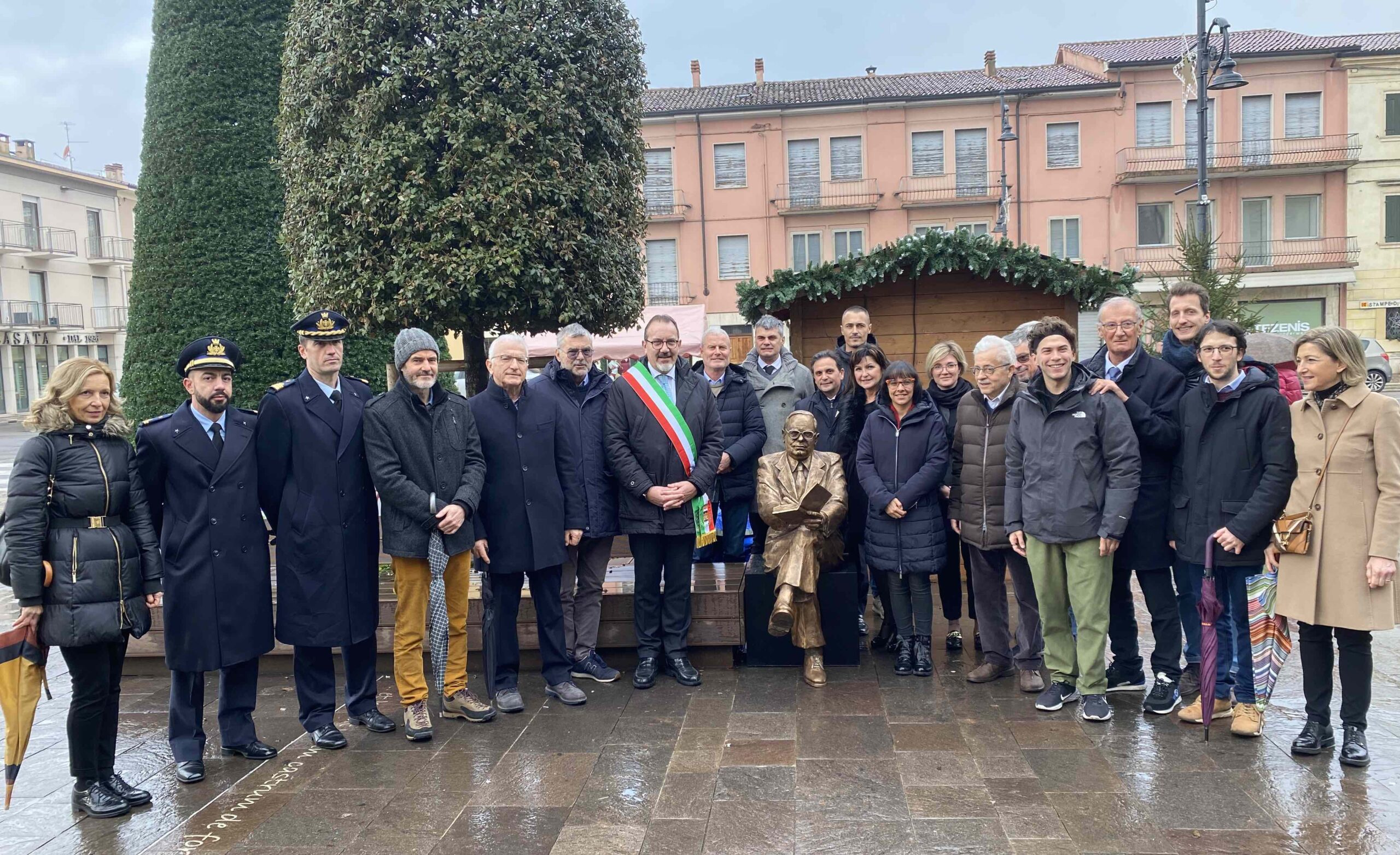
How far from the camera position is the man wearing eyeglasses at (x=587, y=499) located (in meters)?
6.24

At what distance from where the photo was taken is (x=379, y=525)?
5.53 m

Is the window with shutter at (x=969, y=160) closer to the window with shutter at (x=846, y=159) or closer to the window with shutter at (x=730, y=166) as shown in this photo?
the window with shutter at (x=846, y=159)

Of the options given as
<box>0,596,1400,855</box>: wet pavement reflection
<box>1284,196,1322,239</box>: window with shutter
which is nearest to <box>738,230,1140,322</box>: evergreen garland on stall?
<box>0,596,1400,855</box>: wet pavement reflection

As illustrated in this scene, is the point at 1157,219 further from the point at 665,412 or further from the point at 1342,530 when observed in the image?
the point at 1342,530

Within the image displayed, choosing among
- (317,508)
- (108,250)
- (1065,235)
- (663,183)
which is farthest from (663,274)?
(317,508)

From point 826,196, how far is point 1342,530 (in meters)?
32.8

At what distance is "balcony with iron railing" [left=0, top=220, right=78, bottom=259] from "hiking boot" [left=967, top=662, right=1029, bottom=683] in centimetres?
4642

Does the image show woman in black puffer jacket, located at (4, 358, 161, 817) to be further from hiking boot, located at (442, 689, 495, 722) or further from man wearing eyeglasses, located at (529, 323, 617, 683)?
man wearing eyeglasses, located at (529, 323, 617, 683)

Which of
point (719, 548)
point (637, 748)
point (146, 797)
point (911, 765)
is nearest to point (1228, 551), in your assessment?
point (911, 765)

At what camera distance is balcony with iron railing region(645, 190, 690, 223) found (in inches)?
1422

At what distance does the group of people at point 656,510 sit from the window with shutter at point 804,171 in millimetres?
30471

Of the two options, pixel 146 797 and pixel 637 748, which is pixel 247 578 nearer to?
pixel 146 797

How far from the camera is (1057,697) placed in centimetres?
555

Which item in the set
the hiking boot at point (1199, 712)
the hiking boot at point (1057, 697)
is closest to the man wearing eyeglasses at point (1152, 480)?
the hiking boot at point (1199, 712)
